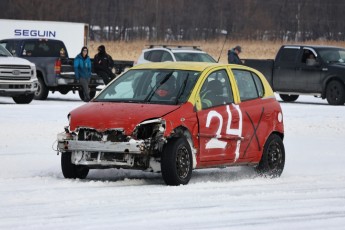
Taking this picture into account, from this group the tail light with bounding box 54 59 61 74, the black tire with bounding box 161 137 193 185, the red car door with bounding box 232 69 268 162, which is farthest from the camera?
the tail light with bounding box 54 59 61 74

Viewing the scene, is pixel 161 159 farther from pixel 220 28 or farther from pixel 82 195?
pixel 220 28

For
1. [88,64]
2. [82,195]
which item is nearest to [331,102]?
[88,64]

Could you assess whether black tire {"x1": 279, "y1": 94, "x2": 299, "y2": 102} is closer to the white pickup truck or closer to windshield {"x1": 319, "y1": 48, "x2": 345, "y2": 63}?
windshield {"x1": 319, "y1": 48, "x2": 345, "y2": 63}

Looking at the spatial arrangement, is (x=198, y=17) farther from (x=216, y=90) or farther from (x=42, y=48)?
(x=216, y=90)

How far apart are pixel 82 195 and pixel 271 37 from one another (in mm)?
101012

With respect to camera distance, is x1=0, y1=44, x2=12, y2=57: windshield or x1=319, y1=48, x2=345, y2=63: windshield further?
x1=319, y1=48, x2=345, y2=63: windshield

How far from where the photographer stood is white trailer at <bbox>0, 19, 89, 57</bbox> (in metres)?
55.8

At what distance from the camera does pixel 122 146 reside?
13164 mm

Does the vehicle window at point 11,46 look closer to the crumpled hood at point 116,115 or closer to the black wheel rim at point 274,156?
the black wheel rim at point 274,156

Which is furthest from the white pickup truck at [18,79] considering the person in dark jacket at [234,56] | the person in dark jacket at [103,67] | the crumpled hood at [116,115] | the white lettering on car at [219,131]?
the crumpled hood at [116,115]

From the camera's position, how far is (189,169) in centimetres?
1341

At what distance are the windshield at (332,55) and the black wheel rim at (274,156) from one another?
18.8 metres

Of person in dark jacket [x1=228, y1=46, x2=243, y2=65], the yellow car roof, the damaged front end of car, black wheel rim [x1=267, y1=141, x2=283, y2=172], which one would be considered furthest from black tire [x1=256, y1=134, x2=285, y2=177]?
person in dark jacket [x1=228, y1=46, x2=243, y2=65]

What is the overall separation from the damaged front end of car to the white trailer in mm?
42345
